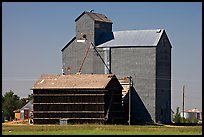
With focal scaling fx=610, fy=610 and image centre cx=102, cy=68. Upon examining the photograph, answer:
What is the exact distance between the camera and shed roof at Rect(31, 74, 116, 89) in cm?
7179

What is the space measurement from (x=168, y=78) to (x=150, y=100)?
566 cm

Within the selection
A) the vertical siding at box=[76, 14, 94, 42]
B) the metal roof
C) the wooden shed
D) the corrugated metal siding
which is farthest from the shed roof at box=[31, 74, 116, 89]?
the vertical siding at box=[76, 14, 94, 42]

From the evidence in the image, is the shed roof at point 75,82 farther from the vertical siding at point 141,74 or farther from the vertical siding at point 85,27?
the vertical siding at point 85,27

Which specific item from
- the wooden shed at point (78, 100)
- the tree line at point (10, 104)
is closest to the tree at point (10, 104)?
the tree line at point (10, 104)

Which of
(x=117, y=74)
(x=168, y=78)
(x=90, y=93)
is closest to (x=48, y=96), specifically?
(x=90, y=93)

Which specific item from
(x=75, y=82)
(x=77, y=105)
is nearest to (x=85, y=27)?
(x=75, y=82)

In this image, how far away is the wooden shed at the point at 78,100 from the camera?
7050cm

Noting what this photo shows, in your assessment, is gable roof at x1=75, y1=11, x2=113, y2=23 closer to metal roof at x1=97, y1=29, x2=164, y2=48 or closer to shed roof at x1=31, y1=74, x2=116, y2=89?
metal roof at x1=97, y1=29, x2=164, y2=48

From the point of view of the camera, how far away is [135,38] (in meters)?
80.8

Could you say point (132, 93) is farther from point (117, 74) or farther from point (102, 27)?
point (102, 27)

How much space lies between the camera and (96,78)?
240 feet

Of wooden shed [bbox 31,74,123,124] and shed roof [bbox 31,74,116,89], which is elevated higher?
shed roof [bbox 31,74,116,89]

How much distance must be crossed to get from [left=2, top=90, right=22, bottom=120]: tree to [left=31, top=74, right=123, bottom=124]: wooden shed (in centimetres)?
2363

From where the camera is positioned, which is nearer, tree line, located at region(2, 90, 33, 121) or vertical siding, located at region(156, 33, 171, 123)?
vertical siding, located at region(156, 33, 171, 123)
